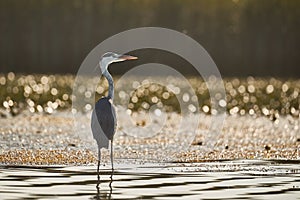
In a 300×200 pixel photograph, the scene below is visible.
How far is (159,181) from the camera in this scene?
42.4ft

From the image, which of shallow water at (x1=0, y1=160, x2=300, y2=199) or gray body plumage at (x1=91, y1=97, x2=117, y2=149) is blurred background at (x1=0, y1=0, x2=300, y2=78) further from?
shallow water at (x1=0, y1=160, x2=300, y2=199)

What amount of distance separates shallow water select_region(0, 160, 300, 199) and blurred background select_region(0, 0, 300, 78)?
5118 cm

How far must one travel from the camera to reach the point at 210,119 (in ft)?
81.8

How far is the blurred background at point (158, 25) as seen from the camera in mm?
68625

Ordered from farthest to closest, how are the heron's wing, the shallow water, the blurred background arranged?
the blurred background
the heron's wing
the shallow water

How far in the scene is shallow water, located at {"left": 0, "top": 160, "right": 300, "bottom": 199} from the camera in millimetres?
11727

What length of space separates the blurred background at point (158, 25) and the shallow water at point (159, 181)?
168ft

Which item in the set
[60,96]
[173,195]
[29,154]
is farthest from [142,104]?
[173,195]

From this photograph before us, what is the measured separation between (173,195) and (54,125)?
1082 centimetres

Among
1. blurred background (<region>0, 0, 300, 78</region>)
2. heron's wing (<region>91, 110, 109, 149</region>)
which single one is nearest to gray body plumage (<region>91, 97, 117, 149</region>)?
heron's wing (<region>91, 110, 109, 149</region>)

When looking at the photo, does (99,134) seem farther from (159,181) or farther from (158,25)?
(158,25)

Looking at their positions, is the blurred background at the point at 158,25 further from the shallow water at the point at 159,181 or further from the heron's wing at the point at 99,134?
the shallow water at the point at 159,181

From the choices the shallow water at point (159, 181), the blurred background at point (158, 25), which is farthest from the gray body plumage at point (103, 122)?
the blurred background at point (158, 25)

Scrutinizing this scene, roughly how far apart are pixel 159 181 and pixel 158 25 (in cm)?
6529
